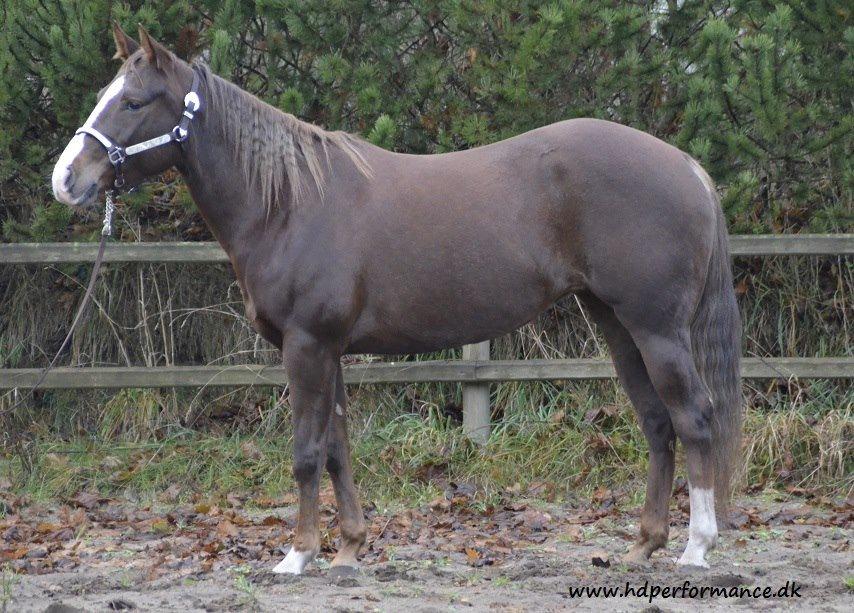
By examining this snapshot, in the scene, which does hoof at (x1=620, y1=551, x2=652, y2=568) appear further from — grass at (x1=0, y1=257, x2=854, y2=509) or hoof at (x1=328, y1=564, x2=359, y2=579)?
grass at (x1=0, y1=257, x2=854, y2=509)

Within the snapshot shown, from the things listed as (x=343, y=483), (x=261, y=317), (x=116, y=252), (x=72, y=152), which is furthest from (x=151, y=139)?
(x=116, y=252)

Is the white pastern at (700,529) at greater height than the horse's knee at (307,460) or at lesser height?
lesser

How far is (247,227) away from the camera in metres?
4.52

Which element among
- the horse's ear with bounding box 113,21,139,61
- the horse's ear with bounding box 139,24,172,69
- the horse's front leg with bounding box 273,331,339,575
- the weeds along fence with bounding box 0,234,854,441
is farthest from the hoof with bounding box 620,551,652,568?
the horse's ear with bounding box 113,21,139,61

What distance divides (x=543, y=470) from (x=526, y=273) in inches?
89.4

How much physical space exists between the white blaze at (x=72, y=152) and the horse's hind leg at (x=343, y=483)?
1.41 meters

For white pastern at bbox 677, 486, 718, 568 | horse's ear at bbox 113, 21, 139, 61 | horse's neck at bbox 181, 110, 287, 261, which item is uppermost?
horse's ear at bbox 113, 21, 139, 61

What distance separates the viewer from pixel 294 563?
174 inches

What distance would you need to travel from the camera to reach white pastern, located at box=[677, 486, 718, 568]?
4.44m

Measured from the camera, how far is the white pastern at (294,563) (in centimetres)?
441

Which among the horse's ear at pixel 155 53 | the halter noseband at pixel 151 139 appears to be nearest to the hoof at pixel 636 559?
the halter noseband at pixel 151 139

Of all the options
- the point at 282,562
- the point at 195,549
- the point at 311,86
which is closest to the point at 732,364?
the point at 282,562

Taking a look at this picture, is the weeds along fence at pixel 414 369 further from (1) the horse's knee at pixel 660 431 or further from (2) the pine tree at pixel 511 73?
(1) the horse's knee at pixel 660 431

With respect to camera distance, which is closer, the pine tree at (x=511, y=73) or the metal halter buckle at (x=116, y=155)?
the metal halter buckle at (x=116, y=155)
